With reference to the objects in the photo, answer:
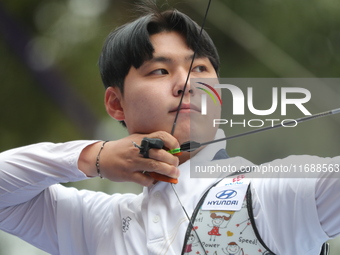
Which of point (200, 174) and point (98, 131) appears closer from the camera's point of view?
point (200, 174)

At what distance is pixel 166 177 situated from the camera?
71cm

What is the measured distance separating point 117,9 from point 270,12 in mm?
523

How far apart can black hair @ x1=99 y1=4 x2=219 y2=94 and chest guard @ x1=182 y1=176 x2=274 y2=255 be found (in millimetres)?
231

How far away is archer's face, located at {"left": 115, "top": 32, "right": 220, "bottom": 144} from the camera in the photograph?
733 millimetres

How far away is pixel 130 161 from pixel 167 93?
0.34 feet

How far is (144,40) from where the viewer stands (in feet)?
2.58

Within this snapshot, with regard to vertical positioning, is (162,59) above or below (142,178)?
above

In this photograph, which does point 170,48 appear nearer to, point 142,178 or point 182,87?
point 182,87

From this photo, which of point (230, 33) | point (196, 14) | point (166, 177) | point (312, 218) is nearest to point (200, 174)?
point (166, 177)

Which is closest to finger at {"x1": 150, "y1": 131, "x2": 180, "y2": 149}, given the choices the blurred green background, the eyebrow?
the eyebrow

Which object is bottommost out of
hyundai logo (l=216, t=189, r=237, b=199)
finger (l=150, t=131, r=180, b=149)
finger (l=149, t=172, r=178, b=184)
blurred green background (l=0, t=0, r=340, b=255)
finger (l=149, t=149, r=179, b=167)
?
hyundai logo (l=216, t=189, r=237, b=199)

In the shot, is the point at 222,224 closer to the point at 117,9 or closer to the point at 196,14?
the point at 196,14

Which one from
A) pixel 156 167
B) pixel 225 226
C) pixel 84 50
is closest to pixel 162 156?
pixel 156 167

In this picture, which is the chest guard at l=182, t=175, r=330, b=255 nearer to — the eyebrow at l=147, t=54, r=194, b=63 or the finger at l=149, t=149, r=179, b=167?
the finger at l=149, t=149, r=179, b=167
